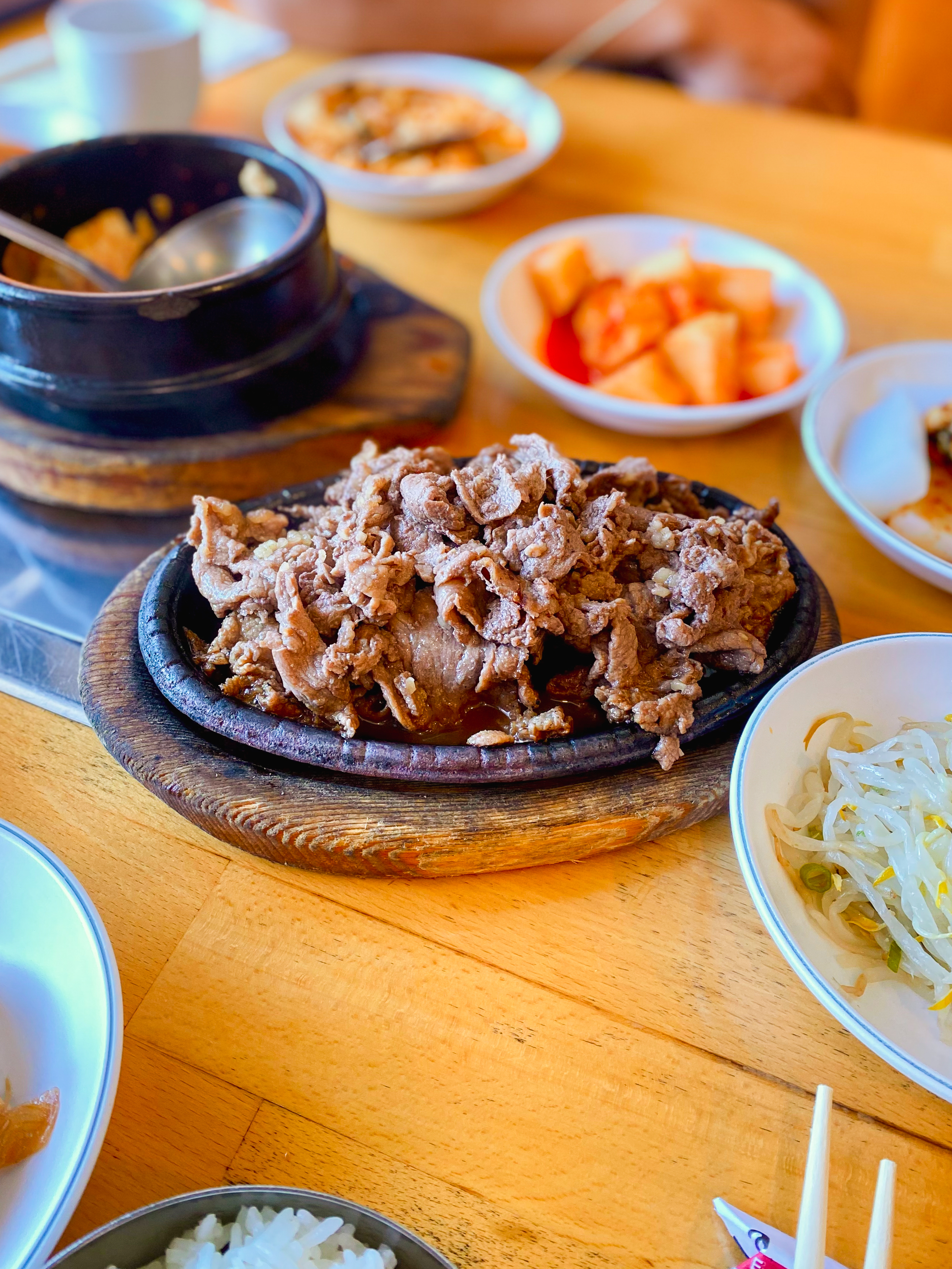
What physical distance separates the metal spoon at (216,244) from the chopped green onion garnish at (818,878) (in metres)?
1.47

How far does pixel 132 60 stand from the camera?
7.36 feet

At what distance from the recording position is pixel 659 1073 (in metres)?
1.02

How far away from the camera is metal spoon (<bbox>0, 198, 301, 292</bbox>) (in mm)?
1785

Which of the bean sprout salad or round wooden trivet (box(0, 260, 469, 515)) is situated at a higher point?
round wooden trivet (box(0, 260, 469, 515))

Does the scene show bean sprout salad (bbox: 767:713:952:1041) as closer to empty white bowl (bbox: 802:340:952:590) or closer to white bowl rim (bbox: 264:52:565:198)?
empty white bowl (bbox: 802:340:952:590)

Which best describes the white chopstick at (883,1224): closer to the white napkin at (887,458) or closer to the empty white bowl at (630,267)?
the white napkin at (887,458)

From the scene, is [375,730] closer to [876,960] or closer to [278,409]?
[876,960]

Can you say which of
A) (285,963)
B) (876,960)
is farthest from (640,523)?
(285,963)

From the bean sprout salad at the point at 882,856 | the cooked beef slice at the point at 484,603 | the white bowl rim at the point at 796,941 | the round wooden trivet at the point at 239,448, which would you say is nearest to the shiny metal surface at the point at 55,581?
the round wooden trivet at the point at 239,448

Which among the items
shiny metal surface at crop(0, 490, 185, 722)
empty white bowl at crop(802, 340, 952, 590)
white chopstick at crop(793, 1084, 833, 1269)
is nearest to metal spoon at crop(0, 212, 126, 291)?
shiny metal surface at crop(0, 490, 185, 722)

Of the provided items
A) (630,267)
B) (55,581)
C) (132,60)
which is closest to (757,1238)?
(55,581)

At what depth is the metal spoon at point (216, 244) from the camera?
1.79m

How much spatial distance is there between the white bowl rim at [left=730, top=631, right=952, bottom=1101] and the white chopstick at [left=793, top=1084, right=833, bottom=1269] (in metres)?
0.08

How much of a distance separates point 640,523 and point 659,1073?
2.25 ft
